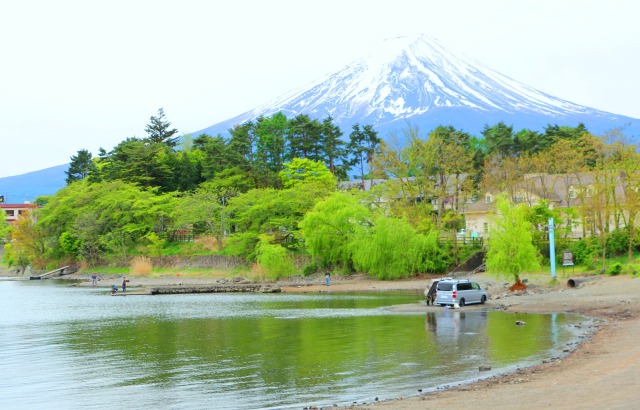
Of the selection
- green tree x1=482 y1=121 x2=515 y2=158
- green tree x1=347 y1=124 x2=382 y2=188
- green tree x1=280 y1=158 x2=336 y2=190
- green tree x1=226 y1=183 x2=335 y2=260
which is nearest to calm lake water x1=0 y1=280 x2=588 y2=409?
green tree x1=226 y1=183 x2=335 y2=260

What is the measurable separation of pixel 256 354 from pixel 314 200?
5073 centimetres

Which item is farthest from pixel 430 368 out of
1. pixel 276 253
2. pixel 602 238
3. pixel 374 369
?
pixel 276 253

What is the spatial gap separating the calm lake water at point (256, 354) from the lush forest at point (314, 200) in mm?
19014

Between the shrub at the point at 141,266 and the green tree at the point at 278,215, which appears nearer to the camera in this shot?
the green tree at the point at 278,215

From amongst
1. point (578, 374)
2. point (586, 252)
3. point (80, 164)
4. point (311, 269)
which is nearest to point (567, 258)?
point (586, 252)

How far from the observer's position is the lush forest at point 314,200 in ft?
197

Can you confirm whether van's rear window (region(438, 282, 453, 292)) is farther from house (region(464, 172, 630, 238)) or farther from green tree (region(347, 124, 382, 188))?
green tree (region(347, 124, 382, 188))

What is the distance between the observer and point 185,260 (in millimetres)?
82750

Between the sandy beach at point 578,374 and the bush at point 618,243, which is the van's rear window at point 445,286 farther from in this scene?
the bush at point 618,243

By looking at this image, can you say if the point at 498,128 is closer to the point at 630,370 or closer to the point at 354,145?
the point at 354,145

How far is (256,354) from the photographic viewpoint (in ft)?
80.6

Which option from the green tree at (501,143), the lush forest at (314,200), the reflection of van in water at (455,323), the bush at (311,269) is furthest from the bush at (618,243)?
the green tree at (501,143)

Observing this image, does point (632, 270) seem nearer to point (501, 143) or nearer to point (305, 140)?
point (501, 143)

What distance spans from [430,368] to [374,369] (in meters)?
1.53
